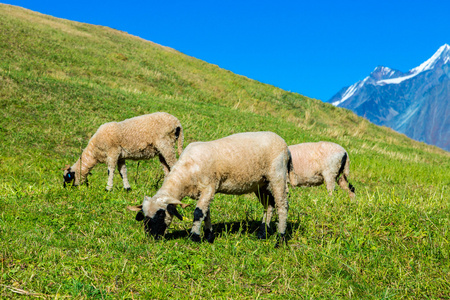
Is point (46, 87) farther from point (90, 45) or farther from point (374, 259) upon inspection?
point (90, 45)

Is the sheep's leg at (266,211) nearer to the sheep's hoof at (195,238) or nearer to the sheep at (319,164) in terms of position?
the sheep's hoof at (195,238)

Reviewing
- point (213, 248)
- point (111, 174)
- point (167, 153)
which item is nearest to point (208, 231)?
point (213, 248)

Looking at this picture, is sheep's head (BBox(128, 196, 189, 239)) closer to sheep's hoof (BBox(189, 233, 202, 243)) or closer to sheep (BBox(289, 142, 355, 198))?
sheep's hoof (BBox(189, 233, 202, 243))

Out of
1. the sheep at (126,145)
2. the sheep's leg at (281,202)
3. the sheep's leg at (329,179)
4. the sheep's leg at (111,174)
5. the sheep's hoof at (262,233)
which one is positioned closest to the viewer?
the sheep's leg at (281,202)

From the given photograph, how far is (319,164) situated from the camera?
1025 centimetres

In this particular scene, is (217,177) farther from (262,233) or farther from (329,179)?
(329,179)

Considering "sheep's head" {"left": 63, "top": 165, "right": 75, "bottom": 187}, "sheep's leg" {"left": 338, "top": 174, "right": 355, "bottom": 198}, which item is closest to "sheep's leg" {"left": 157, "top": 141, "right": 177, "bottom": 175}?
"sheep's head" {"left": 63, "top": 165, "right": 75, "bottom": 187}

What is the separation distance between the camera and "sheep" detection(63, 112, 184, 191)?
9656mm

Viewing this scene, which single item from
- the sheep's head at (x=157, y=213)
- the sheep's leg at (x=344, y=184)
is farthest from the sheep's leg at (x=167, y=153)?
the sheep's head at (x=157, y=213)

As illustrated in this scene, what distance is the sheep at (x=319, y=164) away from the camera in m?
10.2

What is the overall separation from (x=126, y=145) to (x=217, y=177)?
5.09 m

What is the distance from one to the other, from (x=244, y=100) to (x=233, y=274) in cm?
3230

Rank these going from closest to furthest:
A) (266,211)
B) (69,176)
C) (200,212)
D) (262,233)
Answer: (200,212)
(262,233)
(266,211)
(69,176)

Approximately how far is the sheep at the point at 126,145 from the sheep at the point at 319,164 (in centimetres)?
359
